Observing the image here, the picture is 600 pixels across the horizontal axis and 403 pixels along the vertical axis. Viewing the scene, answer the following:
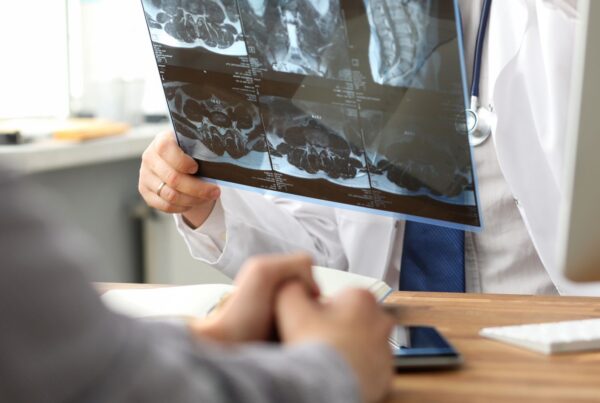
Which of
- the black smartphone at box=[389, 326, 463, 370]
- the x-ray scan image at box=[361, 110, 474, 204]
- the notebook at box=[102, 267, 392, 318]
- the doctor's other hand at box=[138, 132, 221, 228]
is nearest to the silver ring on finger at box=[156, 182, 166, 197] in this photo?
the doctor's other hand at box=[138, 132, 221, 228]

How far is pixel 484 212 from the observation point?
1312 millimetres

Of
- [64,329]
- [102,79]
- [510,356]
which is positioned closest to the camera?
[64,329]

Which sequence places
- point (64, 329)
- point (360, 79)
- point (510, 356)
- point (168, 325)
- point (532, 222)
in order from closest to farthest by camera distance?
1. point (64, 329)
2. point (168, 325)
3. point (510, 356)
4. point (360, 79)
5. point (532, 222)

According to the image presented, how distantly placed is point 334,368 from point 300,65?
0.47 metres

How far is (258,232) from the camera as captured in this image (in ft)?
4.36

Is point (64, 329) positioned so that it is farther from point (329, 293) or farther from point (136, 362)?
point (329, 293)

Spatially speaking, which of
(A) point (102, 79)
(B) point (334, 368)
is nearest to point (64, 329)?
(B) point (334, 368)

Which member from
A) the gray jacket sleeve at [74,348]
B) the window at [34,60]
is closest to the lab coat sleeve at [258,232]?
the gray jacket sleeve at [74,348]

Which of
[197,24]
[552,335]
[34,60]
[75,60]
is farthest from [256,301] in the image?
[75,60]

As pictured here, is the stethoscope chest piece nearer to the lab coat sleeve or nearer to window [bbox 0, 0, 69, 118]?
the lab coat sleeve

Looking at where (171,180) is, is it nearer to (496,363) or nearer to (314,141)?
Answer: (314,141)

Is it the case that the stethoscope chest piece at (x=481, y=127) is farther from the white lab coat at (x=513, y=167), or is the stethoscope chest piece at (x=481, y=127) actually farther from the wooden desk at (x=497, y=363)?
the wooden desk at (x=497, y=363)

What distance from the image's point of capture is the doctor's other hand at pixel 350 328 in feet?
2.01

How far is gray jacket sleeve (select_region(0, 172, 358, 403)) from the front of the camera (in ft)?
1.51
